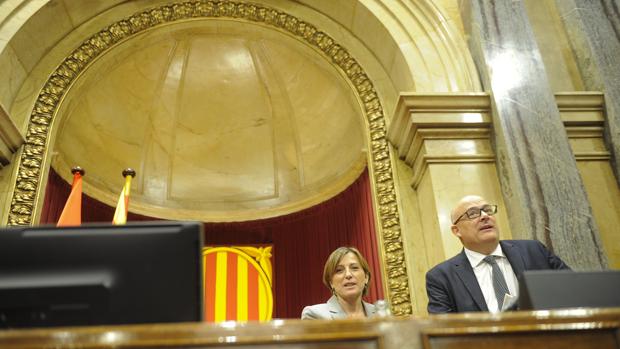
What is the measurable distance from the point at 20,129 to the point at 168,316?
3.25 metres

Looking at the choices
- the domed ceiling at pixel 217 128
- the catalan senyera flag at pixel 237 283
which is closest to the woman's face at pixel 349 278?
the domed ceiling at pixel 217 128

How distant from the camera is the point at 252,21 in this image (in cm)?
466

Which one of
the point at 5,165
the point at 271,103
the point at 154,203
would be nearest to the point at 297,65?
the point at 271,103

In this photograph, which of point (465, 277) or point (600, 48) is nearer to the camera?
point (465, 277)

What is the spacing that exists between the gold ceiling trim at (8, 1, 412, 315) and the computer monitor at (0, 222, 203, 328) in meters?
2.64

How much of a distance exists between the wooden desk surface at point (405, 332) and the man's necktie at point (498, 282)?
1.07m

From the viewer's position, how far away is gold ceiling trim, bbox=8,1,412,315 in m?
3.62

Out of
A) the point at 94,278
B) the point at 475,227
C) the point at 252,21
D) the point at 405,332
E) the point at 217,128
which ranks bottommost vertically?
the point at 405,332

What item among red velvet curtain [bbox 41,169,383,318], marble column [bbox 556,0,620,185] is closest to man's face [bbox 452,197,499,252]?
marble column [bbox 556,0,620,185]

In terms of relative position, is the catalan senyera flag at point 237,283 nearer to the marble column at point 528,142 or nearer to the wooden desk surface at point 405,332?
the marble column at point 528,142

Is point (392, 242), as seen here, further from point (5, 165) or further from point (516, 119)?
point (5, 165)

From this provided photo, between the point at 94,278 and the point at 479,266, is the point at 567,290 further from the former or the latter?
the point at 479,266

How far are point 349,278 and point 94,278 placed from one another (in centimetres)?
153

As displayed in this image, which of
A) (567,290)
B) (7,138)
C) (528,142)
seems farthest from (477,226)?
(7,138)
